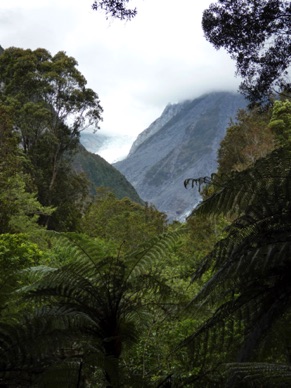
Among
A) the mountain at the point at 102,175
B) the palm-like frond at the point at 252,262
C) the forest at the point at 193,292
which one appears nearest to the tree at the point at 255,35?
the forest at the point at 193,292

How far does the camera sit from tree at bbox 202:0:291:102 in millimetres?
6281

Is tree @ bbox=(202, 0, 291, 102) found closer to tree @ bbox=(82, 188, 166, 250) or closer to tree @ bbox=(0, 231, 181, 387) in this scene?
tree @ bbox=(0, 231, 181, 387)

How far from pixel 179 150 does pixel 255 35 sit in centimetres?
14010

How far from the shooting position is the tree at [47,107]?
2106cm

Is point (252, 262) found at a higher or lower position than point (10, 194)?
lower

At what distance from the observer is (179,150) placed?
478ft

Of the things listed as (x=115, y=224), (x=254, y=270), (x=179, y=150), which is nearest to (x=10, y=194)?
(x=115, y=224)

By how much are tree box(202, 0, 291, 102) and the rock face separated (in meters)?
97.4

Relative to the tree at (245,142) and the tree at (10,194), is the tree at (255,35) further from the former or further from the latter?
the tree at (245,142)

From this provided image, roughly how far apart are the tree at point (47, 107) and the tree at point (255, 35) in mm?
15127

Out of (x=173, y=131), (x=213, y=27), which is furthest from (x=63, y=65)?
(x=173, y=131)

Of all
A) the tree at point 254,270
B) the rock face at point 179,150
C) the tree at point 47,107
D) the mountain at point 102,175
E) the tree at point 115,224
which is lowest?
the tree at point 254,270

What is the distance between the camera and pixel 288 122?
20.3m

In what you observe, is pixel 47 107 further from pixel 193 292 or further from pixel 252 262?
pixel 252 262
